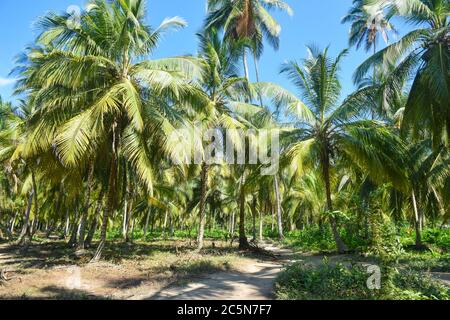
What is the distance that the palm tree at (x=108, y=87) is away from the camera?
33.2 ft

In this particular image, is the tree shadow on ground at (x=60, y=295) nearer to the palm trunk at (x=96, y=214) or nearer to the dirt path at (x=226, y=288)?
the dirt path at (x=226, y=288)

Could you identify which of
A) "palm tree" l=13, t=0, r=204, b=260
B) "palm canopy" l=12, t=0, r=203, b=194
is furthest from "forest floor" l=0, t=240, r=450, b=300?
"palm canopy" l=12, t=0, r=203, b=194

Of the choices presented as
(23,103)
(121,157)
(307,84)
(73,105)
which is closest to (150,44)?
(73,105)

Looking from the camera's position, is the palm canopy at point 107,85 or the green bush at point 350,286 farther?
the palm canopy at point 107,85

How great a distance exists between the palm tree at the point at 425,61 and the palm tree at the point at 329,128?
129 centimetres

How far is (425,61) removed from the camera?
473 inches

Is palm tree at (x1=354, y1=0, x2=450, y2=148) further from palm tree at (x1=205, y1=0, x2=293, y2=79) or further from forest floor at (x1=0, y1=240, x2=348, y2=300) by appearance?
palm tree at (x1=205, y1=0, x2=293, y2=79)

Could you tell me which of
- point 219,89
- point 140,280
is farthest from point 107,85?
point 140,280

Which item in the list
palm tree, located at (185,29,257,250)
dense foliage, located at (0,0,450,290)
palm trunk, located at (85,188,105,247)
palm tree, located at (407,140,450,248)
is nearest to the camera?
dense foliage, located at (0,0,450,290)

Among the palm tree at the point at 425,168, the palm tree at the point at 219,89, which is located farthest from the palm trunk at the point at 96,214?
the palm tree at the point at 425,168

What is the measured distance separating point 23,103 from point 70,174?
9.65m

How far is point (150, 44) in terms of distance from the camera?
1165 centimetres

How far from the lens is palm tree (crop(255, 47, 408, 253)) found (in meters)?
12.7

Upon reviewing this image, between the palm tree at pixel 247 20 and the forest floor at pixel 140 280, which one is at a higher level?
the palm tree at pixel 247 20
